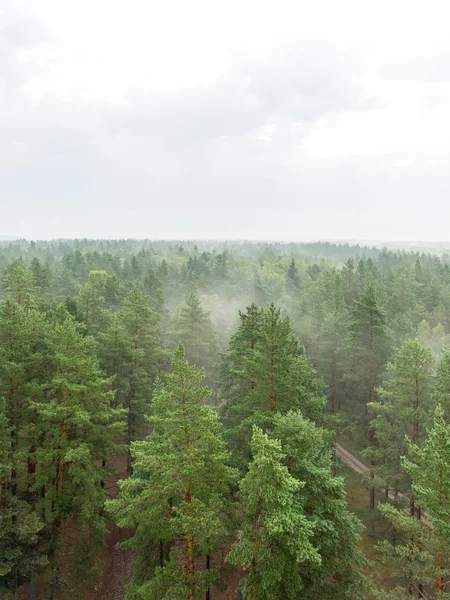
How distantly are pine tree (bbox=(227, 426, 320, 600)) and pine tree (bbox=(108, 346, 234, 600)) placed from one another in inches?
49.4

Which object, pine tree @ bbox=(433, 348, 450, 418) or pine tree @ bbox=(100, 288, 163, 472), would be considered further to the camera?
pine tree @ bbox=(100, 288, 163, 472)

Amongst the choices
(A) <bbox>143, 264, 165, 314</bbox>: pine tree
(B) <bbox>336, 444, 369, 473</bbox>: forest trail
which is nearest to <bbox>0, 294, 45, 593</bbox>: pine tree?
(B) <bbox>336, 444, 369, 473</bbox>: forest trail

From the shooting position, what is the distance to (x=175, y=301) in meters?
70.0

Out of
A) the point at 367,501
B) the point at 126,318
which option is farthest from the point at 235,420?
the point at 367,501

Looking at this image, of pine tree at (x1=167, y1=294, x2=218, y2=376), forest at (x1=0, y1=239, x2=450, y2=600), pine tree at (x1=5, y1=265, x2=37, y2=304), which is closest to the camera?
forest at (x1=0, y1=239, x2=450, y2=600)

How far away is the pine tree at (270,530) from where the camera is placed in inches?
422

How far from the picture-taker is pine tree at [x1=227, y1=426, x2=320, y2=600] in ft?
35.2

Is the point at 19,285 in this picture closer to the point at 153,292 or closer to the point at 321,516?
the point at 153,292

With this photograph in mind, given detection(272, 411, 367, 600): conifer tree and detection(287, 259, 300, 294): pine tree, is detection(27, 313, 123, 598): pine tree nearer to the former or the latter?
detection(272, 411, 367, 600): conifer tree

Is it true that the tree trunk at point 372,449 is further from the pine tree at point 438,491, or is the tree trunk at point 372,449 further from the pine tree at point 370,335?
the pine tree at point 438,491

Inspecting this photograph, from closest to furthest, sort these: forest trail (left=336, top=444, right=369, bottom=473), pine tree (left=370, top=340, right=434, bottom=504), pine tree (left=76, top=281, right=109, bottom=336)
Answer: pine tree (left=370, top=340, right=434, bottom=504) → pine tree (left=76, top=281, right=109, bottom=336) → forest trail (left=336, top=444, right=369, bottom=473)

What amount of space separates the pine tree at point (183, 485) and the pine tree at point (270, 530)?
1256 mm

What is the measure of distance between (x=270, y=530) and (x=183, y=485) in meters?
3.56

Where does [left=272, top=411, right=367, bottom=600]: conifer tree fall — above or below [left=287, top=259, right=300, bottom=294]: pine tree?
below
